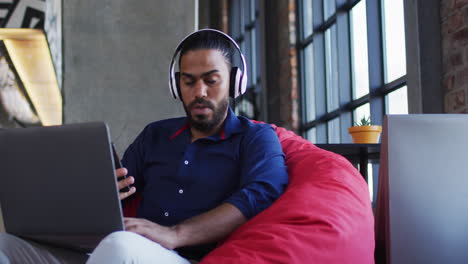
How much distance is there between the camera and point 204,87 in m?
1.86

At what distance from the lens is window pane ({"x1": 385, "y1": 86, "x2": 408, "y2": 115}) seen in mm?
4270

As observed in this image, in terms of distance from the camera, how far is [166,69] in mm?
3396

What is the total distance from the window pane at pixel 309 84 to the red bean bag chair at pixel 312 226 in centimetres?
455

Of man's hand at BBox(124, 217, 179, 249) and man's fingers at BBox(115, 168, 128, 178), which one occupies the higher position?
man's fingers at BBox(115, 168, 128, 178)

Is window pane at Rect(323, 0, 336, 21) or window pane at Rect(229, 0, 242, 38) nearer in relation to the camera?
window pane at Rect(323, 0, 336, 21)

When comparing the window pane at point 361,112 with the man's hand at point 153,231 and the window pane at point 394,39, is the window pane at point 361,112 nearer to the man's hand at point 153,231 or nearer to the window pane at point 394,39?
the window pane at point 394,39

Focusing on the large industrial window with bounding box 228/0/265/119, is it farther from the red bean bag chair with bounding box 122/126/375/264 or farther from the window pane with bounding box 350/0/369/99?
the red bean bag chair with bounding box 122/126/375/264

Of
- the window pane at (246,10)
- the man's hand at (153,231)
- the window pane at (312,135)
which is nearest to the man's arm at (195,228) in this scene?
the man's hand at (153,231)

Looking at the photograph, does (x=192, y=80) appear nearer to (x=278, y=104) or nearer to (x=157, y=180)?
(x=157, y=180)

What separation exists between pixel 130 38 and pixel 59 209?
7.00ft

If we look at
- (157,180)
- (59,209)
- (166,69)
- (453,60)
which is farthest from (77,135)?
(453,60)

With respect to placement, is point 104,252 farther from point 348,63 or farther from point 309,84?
point 309,84

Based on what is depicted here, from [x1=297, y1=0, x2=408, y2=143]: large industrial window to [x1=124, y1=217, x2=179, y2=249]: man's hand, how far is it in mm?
3032

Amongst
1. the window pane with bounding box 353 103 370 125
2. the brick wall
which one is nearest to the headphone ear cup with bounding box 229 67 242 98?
the brick wall
